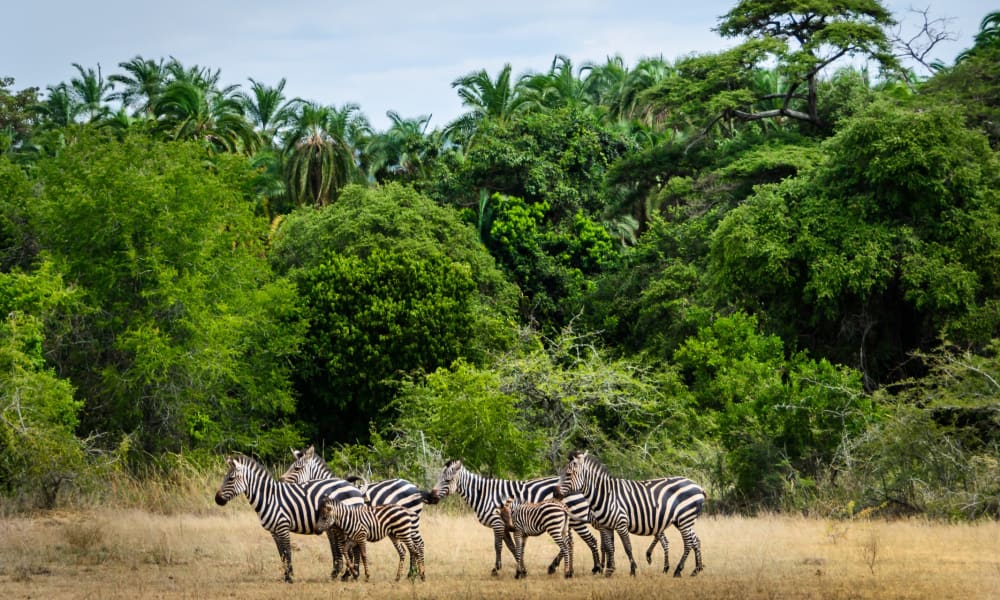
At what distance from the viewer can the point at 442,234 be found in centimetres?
3931

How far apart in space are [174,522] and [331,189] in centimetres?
3095

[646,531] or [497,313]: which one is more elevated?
[497,313]

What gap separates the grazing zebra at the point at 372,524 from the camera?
44.5 feet

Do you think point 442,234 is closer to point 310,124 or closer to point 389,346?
point 389,346

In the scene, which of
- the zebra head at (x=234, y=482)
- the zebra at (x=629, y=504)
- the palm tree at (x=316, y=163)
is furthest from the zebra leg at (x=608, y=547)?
the palm tree at (x=316, y=163)

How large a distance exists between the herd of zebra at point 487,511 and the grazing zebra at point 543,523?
0.04ft

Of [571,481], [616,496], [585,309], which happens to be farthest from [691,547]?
[585,309]

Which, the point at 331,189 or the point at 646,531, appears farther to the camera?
the point at 331,189

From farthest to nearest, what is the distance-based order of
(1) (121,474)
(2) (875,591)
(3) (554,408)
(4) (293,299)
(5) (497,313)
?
(5) (497,313) < (4) (293,299) < (3) (554,408) < (1) (121,474) < (2) (875,591)

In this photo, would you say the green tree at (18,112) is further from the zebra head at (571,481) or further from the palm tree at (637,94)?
the zebra head at (571,481)

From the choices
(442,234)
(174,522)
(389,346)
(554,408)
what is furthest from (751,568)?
(442,234)

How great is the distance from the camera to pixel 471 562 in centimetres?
1540

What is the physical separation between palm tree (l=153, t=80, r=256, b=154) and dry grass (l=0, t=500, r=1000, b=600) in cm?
3047

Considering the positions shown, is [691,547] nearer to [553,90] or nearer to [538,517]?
[538,517]
